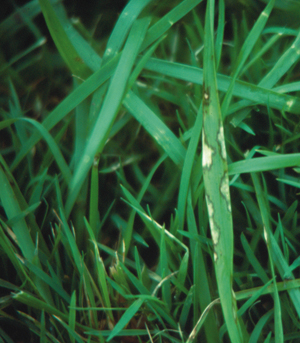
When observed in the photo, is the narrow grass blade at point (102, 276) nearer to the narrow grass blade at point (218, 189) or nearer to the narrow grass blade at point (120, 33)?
the narrow grass blade at point (218, 189)

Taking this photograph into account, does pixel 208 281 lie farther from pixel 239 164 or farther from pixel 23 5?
pixel 23 5

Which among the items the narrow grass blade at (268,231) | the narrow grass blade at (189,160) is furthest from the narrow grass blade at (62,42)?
the narrow grass blade at (268,231)

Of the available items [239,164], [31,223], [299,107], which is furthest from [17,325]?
[299,107]

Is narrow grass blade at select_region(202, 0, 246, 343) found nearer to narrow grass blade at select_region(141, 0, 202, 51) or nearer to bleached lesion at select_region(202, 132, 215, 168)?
bleached lesion at select_region(202, 132, 215, 168)

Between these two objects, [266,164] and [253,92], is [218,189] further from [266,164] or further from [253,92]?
[253,92]

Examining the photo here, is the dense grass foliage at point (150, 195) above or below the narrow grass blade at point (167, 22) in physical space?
below

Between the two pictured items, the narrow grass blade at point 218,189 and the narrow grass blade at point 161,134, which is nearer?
the narrow grass blade at point 218,189

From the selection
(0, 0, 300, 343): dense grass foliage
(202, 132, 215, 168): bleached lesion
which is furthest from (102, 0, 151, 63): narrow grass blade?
(202, 132, 215, 168): bleached lesion
